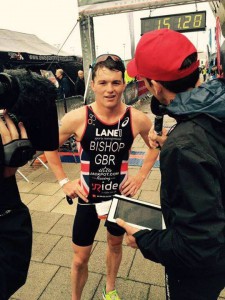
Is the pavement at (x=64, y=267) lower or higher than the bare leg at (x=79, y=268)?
lower

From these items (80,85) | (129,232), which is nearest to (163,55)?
(129,232)

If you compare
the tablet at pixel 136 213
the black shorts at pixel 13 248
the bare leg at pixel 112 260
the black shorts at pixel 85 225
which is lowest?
the bare leg at pixel 112 260

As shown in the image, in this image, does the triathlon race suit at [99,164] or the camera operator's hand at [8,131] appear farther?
the triathlon race suit at [99,164]

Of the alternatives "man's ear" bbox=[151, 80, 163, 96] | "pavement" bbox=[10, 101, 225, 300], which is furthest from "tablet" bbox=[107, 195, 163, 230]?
"pavement" bbox=[10, 101, 225, 300]

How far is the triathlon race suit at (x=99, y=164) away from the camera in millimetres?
2367

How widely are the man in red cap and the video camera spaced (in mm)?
553

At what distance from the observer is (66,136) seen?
8.18 feet

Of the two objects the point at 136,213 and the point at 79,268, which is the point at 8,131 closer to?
the point at 136,213

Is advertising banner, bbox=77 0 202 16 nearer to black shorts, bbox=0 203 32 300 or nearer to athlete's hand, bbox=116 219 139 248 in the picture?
athlete's hand, bbox=116 219 139 248

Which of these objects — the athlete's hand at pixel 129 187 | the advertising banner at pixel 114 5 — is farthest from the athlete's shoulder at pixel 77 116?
the advertising banner at pixel 114 5

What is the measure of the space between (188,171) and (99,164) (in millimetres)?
1353

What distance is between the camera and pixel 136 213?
1.72m

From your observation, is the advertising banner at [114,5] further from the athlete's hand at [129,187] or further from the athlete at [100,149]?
the athlete's hand at [129,187]

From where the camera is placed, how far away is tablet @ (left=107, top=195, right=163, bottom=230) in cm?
163
